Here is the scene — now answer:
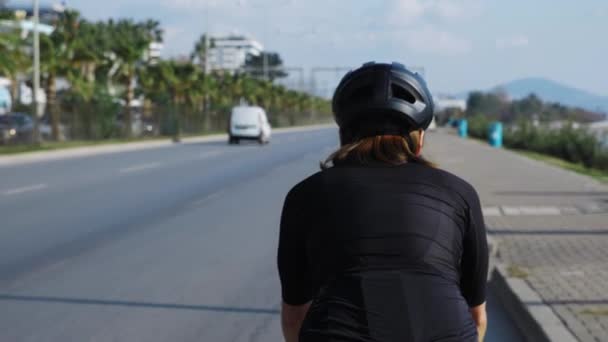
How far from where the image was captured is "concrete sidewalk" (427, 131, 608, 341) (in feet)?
22.4

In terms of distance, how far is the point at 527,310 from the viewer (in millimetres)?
7016

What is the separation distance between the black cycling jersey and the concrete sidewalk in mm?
438

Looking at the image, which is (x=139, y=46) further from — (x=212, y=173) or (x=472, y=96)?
(x=472, y=96)

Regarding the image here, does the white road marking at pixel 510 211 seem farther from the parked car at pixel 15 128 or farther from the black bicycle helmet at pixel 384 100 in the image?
the parked car at pixel 15 128

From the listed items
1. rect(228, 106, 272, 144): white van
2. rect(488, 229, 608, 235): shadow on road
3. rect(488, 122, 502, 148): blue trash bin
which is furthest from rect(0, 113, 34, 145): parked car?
rect(488, 229, 608, 235): shadow on road

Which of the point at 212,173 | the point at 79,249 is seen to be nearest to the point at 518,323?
the point at 79,249

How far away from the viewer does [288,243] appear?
2.79 metres

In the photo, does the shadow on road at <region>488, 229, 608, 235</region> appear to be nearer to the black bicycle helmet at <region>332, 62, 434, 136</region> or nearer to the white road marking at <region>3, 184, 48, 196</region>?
the black bicycle helmet at <region>332, 62, 434, 136</region>

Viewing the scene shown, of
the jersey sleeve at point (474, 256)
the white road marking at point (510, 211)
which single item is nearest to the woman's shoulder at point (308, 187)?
the jersey sleeve at point (474, 256)

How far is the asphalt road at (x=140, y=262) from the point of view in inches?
278

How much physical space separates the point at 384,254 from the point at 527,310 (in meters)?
4.71

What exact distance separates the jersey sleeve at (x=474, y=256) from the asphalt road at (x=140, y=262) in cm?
394

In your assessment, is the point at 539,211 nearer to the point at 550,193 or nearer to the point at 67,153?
the point at 550,193

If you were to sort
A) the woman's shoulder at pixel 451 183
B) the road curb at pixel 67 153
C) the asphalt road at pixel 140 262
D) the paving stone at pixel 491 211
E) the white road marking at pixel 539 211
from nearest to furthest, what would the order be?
the woman's shoulder at pixel 451 183, the asphalt road at pixel 140 262, the paving stone at pixel 491 211, the white road marking at pixel 539 211, the road curb at pixel 67 153
